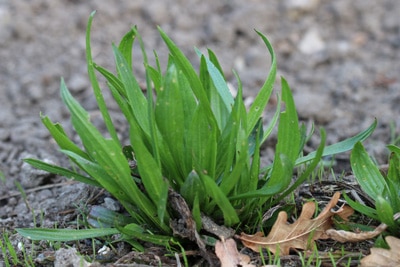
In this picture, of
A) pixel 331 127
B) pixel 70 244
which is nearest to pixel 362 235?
pixel 70 244

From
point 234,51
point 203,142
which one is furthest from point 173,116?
point 234,51

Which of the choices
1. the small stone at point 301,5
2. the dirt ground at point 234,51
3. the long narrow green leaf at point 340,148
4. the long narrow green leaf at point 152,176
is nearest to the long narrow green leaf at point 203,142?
the long narrow green leaf at point 152,176

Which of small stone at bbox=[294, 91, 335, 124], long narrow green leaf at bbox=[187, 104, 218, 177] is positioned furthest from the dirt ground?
long narrow green leaf at bbox=[187, 104, 218, 177]

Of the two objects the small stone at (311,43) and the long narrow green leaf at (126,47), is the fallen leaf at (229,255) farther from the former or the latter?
the small stone at (311,43)

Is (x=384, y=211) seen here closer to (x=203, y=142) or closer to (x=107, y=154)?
(x=203, y=142)

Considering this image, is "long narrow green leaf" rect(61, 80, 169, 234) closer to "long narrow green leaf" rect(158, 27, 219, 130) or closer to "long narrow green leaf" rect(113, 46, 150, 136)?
"long narrow green leaf" rect(113, 46, 150, 136)

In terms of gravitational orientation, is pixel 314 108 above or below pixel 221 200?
below
